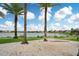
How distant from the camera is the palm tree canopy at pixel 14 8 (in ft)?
9.39

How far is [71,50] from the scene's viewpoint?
2.87 meters

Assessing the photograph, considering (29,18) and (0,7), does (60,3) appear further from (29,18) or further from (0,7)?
(0,7)

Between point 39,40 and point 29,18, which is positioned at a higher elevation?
point 29,18

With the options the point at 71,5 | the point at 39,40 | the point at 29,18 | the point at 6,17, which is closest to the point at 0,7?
the point at 6,17

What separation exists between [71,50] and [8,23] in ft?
2.71

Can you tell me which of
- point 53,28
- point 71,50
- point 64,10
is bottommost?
point 71,50

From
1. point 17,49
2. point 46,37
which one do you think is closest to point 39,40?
point 46,37

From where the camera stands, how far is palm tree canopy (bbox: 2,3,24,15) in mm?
2863

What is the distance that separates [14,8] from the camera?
2902 millimetres

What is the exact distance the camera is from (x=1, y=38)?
2.91 m

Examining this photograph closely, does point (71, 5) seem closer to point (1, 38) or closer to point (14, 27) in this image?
point (14, 27)

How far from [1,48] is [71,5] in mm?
987

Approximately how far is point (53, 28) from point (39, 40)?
0.23 metres

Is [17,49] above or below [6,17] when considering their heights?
below
